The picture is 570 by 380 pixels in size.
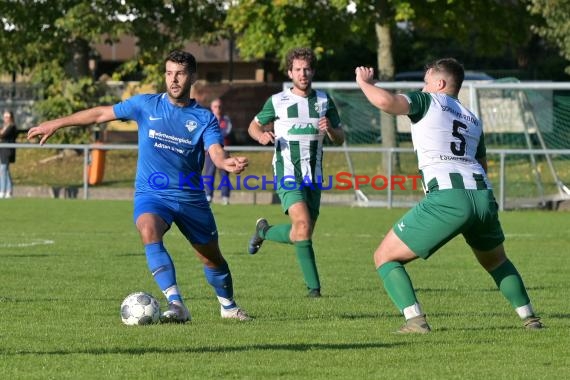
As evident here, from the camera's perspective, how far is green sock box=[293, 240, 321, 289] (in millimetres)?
12078

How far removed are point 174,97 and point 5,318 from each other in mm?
1971

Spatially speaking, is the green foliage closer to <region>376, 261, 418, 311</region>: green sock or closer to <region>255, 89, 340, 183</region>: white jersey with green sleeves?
<region>255, 89, 340, 183</region>: white jersey with green sleeves

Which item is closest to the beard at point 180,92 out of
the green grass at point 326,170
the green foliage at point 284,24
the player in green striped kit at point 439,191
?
the player in green striped kit at point 439,191

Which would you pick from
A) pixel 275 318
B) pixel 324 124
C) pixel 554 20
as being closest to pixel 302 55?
pixel 324 124

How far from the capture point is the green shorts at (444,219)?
29.0 feet

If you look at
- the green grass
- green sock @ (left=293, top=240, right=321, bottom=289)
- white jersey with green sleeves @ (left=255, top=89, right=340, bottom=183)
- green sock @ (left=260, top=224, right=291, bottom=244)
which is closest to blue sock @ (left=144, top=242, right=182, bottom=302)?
green sock @ (left=293, top=240, right=321, bottom=289)

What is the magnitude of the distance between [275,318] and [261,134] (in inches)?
95.8

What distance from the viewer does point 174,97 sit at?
32.4 feet

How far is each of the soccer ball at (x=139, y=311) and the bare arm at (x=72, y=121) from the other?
4.09 ft

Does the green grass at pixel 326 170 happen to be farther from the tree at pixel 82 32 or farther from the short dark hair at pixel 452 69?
the short dark hair at pixel 452 69

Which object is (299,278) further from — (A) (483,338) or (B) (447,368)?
(B) (447,368)

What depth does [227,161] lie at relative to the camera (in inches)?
348

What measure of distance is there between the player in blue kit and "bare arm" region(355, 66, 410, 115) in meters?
1.36

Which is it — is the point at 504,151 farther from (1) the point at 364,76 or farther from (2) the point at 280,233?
(1) the point at 364,76
